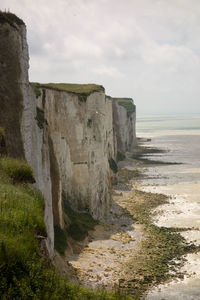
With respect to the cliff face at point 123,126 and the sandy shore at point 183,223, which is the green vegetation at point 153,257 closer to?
the sandy shore at point 183,223

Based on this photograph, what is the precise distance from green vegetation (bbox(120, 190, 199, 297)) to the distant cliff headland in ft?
13.3

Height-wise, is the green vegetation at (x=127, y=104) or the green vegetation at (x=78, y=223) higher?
the green vegetation at (x=127, y=104)

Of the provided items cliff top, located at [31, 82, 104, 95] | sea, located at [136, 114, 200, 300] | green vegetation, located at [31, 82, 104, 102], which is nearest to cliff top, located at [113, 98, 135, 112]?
sea, located at [136, 114, 200, 300]

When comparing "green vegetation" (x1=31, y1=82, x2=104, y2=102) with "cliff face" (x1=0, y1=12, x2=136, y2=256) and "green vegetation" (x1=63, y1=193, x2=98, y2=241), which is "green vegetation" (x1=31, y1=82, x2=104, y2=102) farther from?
"green vegetation" (x1=63, y1=193, x2=98, y2=241)

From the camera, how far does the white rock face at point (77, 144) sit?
27.0 m

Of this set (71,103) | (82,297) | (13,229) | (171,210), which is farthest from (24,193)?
(171,210)

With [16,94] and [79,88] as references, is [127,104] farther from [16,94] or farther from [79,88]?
[16,94]

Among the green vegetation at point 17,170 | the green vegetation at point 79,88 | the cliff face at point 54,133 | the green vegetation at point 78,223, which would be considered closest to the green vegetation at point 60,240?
the cliff face at point 54,133

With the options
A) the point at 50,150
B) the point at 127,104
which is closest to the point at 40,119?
the point at 50,150

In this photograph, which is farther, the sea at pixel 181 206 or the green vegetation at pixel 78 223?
the green vegetation at pixel 78 223

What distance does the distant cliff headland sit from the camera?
955 centimetres

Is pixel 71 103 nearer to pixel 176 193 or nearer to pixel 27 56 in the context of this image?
pixel 27 56

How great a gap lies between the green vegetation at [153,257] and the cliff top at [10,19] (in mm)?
12037

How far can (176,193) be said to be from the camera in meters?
39.3
